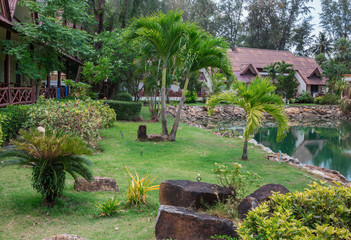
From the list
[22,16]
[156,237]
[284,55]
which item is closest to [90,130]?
[156,237]

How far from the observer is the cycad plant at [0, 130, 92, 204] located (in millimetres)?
4879

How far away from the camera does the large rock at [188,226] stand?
382 centimetres

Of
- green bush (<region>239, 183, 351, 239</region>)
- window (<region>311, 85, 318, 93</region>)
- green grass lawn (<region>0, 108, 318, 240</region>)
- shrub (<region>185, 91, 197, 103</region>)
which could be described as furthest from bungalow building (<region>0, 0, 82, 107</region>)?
window (<region>311, 85, 318, 93</region>)

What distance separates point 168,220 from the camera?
157 inches

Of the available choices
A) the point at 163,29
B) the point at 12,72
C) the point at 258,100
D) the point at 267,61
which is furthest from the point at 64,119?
the point at 267,61

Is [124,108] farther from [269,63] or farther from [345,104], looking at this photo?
[269,63]

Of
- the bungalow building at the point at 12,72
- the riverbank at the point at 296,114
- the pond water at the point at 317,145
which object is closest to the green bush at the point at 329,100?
the riverbank at the point at 296,114

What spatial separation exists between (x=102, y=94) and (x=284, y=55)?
104 feet

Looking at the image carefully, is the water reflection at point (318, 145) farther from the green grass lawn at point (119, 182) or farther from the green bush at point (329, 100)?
the green bush at point (329, 100)

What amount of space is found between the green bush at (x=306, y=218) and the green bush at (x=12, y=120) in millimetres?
7535

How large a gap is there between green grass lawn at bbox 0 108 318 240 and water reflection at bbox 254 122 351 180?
Result: 153 inches

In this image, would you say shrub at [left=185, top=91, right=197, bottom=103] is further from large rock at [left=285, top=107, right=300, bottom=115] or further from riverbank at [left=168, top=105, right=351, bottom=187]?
large rock at [left=285, top=107, right=300, bottom=115]

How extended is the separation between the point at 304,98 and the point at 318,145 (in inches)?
885

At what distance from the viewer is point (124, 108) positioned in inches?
730
